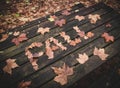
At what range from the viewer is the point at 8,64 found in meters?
2.71

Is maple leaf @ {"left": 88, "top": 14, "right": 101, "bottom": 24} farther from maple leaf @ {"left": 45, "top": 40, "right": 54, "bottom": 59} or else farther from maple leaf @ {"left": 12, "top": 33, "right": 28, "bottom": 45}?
maple leaf @ {"left": 12, "top": 33, "right": 28, "bottom": 45}

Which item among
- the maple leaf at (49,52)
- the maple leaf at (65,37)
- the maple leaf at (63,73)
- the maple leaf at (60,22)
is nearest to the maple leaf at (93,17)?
the maple leaf at (60,22)

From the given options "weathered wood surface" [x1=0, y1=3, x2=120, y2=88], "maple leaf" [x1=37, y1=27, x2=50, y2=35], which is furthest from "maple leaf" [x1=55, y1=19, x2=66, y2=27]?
"maple leaf" [x1=37, y1=27, x2=50, y2=35]

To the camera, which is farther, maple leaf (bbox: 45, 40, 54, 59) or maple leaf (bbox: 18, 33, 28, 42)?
maple leaf (bbox: 18, 33, 28, 42)

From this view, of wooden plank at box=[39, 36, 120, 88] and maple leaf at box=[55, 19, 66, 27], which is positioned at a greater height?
maple leaf at box=[55, 19, 66, 27]

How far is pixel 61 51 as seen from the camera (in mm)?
2922

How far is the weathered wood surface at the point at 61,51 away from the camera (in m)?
2.53

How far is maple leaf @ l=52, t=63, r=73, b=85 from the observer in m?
2.50

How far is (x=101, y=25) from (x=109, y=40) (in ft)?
1.70

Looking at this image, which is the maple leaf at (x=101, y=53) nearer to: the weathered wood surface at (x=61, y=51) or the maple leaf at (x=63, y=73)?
the weathered wood surface at (x=61, y=51)

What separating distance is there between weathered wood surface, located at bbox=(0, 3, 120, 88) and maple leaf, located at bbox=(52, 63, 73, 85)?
6 cm

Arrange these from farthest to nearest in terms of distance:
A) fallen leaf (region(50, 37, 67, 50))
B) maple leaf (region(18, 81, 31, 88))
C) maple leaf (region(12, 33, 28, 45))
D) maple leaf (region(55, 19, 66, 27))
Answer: maple leaf (region(55, 19, 66, 27))
maple leaf (region(12, 33, 28, 45))
fallen leaf (region(50, 37, 67, 50))
maple leaf (region(18, 81, 31, 88))

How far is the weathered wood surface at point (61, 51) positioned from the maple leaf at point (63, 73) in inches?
2.5

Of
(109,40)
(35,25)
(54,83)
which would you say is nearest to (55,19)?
(35,25)
